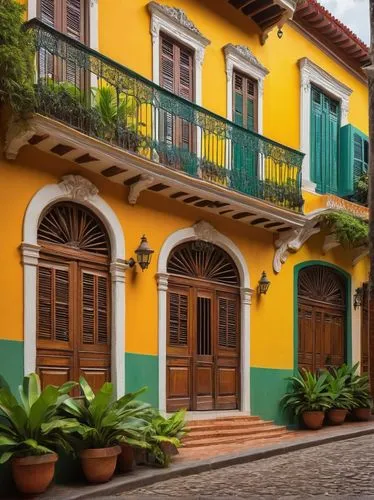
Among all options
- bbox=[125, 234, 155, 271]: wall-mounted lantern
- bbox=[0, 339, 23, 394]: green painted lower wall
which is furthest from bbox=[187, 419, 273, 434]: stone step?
bbox=[0, 339, 23, 394]: green painted lower wall

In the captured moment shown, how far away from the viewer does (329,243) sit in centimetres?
1502

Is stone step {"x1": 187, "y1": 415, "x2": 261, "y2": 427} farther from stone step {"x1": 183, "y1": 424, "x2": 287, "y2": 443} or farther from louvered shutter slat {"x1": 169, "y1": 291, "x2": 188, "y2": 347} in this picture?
louvered shutter slat {"x1": 169, "y1": 291, "x2": 188, "y2": 347}

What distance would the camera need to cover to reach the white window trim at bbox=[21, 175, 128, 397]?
29.9ft

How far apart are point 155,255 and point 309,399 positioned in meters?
4.35

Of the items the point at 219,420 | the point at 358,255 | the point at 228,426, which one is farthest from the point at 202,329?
the point at 358,255

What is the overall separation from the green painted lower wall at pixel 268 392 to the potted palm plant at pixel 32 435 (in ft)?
18.4

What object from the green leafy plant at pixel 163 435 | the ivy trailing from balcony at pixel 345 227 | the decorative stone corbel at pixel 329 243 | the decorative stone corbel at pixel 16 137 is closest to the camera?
the decorative stone corbel at pixel 16 137

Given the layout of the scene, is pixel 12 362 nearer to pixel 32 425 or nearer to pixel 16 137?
pixel 32 425

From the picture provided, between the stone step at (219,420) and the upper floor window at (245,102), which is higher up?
the upper floor window at (245,102)

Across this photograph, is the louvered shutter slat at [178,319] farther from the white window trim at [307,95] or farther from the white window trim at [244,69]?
the white window trim at [307,95]

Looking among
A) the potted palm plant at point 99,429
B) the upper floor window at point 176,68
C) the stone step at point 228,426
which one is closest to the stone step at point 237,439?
the stone step at point 228,426

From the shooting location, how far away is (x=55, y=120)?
8883mm

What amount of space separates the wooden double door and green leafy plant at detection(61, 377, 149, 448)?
9.29ft

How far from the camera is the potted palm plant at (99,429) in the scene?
8055 mm
